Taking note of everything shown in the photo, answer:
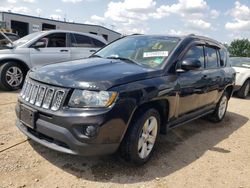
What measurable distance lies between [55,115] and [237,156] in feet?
9.65

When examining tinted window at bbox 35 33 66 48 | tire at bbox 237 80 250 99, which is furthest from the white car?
tinted window at bbox 35 33 66 48

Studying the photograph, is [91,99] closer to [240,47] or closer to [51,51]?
[51,51]

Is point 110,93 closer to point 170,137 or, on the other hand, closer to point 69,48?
point 170,137

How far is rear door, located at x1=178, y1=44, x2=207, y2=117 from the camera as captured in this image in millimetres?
4548

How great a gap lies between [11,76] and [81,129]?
207 inches

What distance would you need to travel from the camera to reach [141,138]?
388 centimetres

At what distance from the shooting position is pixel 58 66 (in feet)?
13.2

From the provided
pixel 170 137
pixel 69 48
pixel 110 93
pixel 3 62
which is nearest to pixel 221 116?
pixel 170 137

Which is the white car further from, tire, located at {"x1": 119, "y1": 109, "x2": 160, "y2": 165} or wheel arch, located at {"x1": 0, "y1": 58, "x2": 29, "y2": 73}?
tire, located at {"x1": 119, "y1": 109, "x2": 160, "y2": 165}

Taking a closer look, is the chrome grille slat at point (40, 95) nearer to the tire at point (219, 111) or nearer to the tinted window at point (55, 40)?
the tire at point (219, 111)

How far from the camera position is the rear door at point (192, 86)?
4548 millimetres

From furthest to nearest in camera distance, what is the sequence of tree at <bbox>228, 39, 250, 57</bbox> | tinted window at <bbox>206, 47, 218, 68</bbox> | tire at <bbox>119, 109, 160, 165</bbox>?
tree at <bbox>228, 39, 250, 57</bbox>
tinted window at <bbox>206, 47, 218, 68</bbox>
tire at <bbox>119, 109, 160, 165</bbox>

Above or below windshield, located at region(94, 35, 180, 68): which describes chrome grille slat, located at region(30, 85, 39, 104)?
below

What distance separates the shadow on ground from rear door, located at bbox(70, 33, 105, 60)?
441cm
